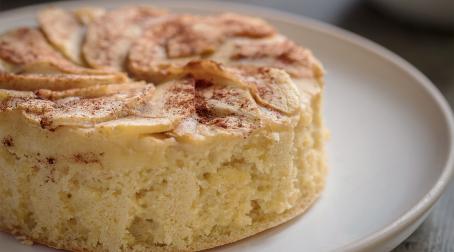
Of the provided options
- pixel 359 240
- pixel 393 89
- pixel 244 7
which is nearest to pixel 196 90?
pixel 359 240

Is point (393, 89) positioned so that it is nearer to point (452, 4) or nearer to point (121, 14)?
point (452, 4)

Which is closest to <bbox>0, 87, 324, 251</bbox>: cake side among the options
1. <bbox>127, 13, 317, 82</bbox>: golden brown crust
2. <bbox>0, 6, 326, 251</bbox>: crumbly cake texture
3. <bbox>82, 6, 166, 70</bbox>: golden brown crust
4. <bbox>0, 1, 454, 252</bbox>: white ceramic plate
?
<bbox>0, 6, 326, 251</bbox>: crumbly cake texture

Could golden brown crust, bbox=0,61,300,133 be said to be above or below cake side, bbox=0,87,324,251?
above

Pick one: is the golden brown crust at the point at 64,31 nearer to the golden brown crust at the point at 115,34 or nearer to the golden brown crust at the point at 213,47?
the golden brown crust at the point at 115,34

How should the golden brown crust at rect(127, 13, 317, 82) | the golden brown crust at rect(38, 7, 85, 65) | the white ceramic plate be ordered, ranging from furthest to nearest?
the golden brown crust at rect(38, 7, 85, 65), the golden brown crust at rect(127, 13, 317, 82), the white ceramic plate

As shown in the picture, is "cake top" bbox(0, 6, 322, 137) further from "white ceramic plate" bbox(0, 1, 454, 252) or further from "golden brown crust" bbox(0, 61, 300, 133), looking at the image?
"white ceramic plate" bbox(0, 1, 454, 252)

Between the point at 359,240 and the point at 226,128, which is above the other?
the point at 226,128

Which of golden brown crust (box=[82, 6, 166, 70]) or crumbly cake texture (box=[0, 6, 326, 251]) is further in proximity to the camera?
golden brown crust (box=[82, 6, 166, 70])

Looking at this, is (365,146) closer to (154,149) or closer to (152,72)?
(152,72)
